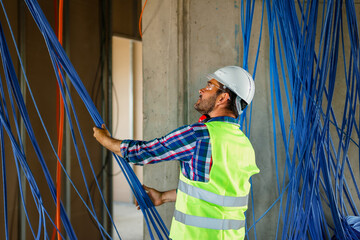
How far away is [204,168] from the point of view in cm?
162

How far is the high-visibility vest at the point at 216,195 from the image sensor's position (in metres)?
1.62

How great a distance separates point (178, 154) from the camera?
1630 mm

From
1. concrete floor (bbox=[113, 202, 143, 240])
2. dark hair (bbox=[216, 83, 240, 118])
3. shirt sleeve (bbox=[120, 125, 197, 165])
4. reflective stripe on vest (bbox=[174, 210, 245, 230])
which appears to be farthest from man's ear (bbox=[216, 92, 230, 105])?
concrete floor (bbox=[113, 202, 143, 240])

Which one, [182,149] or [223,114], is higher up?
[223,114]

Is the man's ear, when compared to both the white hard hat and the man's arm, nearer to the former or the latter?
the white hard hat

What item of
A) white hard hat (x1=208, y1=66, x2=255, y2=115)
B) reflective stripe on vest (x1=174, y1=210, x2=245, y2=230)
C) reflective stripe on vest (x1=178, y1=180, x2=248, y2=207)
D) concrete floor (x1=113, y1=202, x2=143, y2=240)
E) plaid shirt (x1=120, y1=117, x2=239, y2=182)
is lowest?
concrete floor (x1=113, y1=202, x2=143, y2=240)

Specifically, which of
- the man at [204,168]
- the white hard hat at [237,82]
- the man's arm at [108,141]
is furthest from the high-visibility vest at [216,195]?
the man's arm at [108,141]

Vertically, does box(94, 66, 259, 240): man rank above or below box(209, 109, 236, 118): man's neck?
below

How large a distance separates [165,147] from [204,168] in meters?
0.19

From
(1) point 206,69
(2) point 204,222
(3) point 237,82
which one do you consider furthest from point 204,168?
(1) point 206,69

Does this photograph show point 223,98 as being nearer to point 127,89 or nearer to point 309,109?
point 309,109

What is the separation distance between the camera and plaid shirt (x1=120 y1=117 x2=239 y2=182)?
1.60 m

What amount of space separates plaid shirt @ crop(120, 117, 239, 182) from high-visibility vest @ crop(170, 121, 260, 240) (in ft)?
0.09

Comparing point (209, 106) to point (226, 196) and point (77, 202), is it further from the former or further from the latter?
point (77, 202)
